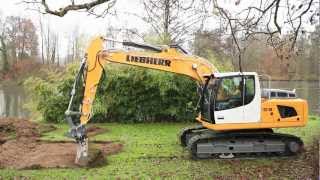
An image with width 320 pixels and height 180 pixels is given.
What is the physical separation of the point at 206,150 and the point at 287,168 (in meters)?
1.77

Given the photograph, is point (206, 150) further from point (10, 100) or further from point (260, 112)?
point (10, 100)

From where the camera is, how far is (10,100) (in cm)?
2831

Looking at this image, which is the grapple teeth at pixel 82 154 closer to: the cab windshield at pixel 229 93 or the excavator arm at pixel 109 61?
the excavator arm at pixel 109 61

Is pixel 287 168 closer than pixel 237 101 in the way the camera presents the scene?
Yes

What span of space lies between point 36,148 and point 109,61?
2.97 metres

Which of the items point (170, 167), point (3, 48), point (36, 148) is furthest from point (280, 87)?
point (3, 48)

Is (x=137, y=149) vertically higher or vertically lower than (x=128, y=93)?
lower

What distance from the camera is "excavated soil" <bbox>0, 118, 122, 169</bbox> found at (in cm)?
962

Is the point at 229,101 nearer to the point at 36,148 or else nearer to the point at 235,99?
the point at 235,99

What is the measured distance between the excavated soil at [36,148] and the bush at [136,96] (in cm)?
177

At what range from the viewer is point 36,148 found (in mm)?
11492

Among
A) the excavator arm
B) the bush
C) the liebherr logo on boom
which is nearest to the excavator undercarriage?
the excavator arm

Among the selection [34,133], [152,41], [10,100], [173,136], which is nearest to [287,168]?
[173,136]

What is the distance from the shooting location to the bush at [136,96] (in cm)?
1623
